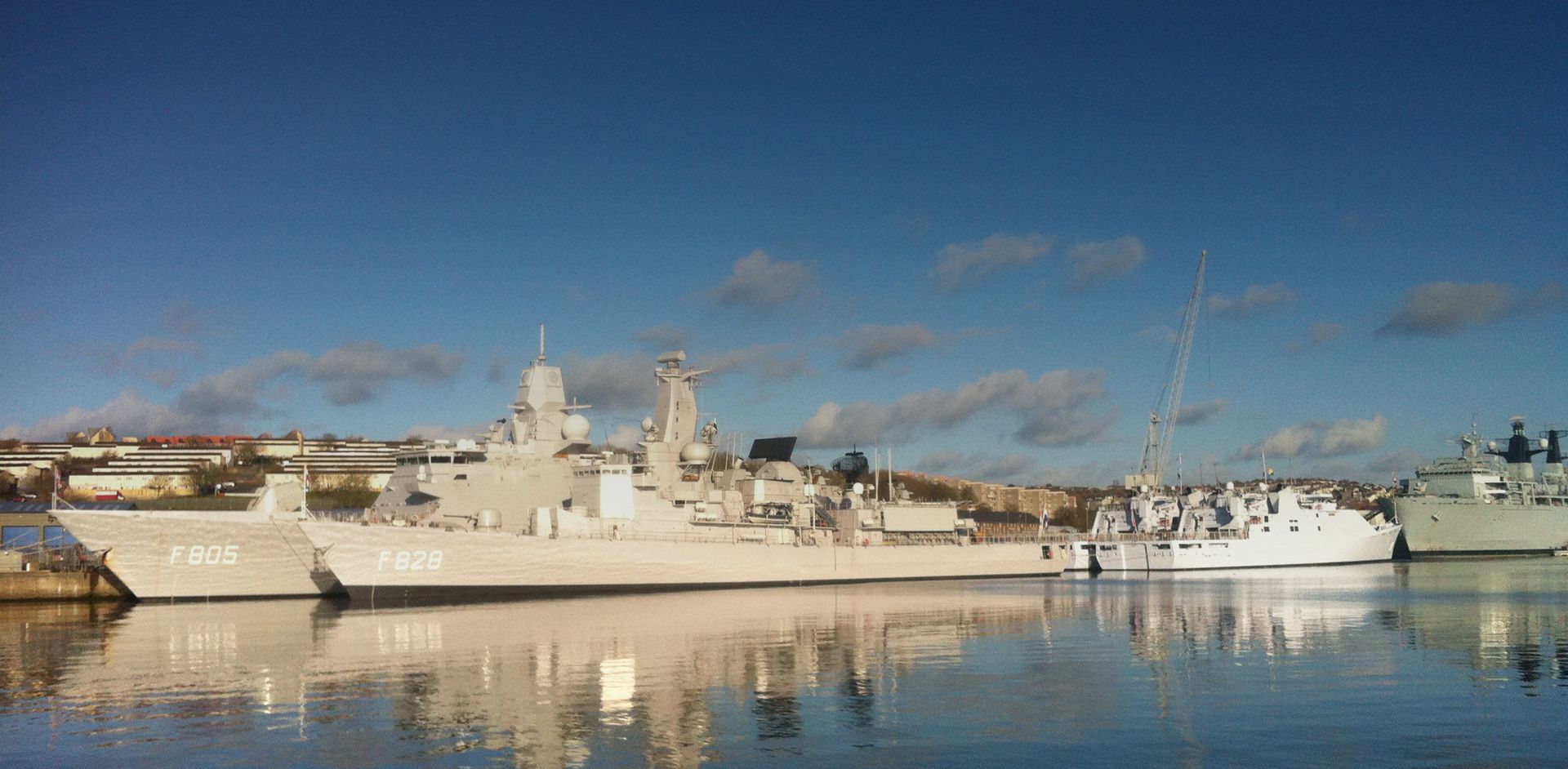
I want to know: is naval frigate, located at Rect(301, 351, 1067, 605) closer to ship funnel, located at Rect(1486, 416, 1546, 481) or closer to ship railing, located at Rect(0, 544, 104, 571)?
ship railing, located at Rect(0, 544, 104, 571)

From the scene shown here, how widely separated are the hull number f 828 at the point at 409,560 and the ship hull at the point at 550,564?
27 millimetres

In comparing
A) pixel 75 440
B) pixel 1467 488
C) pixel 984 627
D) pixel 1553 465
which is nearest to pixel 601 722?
pixel 984 627

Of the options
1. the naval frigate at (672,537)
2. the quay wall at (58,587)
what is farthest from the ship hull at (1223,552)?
the quay wall at (58,587)

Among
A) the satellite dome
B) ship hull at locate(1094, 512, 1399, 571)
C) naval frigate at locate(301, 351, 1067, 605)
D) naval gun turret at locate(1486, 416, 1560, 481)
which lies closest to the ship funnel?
naval gun turret at locate(1486, 416, 1560, 481)

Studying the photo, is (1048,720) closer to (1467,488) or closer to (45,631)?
(45,631)

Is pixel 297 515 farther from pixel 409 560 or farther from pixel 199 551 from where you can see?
pixel 409 560

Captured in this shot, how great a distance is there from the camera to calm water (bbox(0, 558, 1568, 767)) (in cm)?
1323

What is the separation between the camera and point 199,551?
37188 mm

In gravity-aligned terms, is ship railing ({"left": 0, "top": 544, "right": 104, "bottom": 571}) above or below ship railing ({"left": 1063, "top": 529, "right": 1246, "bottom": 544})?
above

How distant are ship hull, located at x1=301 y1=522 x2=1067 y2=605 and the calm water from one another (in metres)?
2.75

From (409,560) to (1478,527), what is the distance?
81.5 meters

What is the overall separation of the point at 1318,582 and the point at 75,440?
134205 millimetres

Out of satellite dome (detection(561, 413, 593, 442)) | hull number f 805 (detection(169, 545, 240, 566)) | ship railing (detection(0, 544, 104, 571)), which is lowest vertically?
ship railing (detection(0, 544, 104, 571))

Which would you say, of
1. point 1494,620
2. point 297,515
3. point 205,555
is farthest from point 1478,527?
point 205,555
